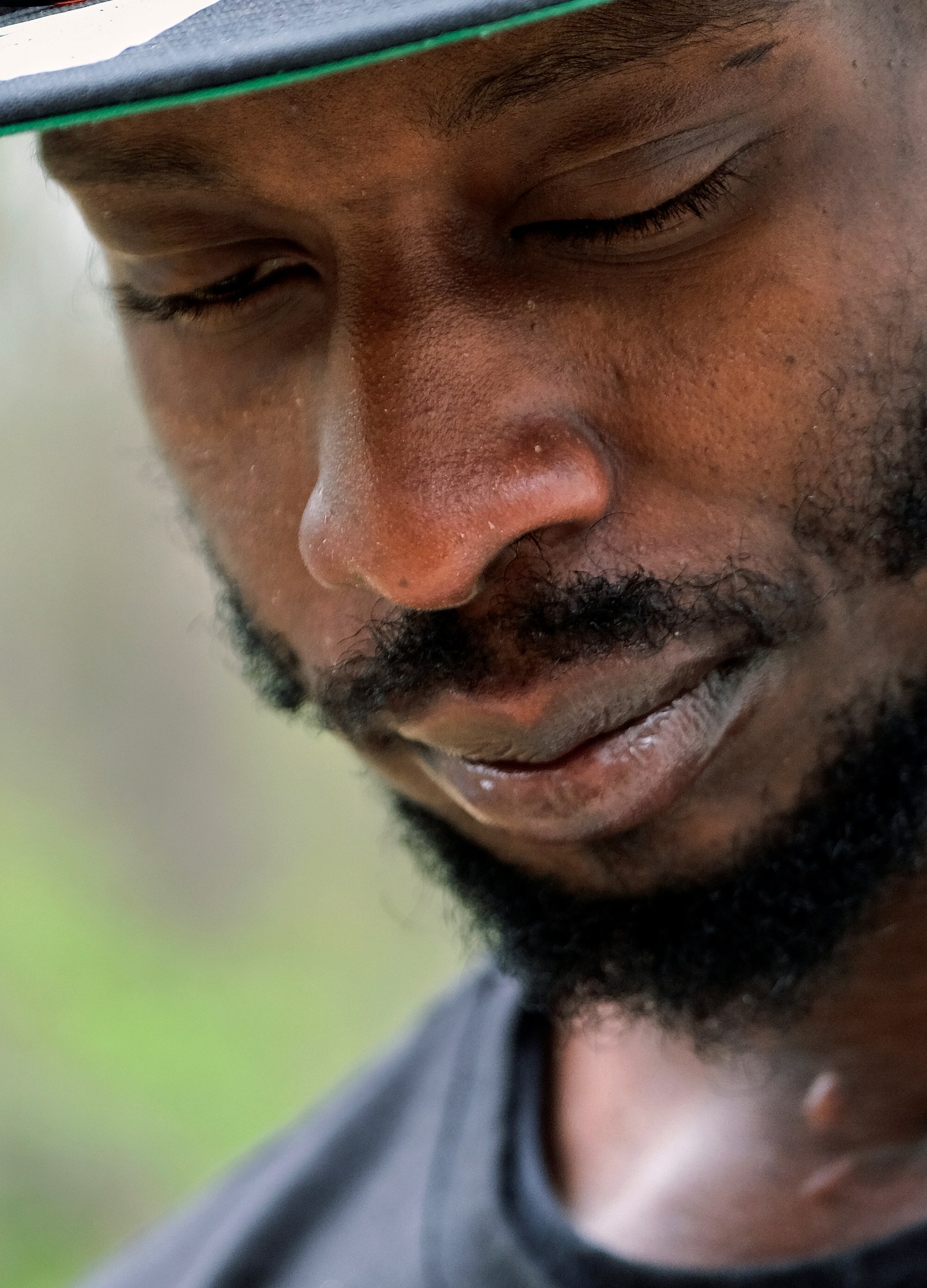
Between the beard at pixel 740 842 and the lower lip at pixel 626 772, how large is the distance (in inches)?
1.9

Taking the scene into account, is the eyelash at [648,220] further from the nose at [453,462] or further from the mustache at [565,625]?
the mustache at [565,625]

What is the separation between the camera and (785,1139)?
57.0 inches

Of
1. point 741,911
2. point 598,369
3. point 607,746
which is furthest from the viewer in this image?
point 741,911

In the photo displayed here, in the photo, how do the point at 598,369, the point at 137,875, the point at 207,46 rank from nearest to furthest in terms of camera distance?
the point at 207,46
the point at 598,369
the point at 137,875

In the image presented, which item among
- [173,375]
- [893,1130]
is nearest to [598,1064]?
[893,1130]

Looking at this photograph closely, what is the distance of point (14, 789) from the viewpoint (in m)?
4.50

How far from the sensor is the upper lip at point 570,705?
118 cm

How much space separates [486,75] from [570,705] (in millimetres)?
463

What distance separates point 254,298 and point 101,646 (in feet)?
11.2

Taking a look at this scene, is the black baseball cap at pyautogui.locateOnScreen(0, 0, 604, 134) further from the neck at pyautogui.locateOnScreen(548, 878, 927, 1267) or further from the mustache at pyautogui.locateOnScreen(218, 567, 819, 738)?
the neck at pyautogui.locateOnScreen(548, 878, 927, 1267)

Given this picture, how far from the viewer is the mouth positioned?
1.20 m

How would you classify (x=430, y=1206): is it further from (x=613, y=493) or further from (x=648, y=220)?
(x=648, y=220)

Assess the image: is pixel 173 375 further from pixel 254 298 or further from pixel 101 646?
pixel 101 646

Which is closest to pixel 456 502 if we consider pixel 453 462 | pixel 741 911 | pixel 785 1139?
pixel 453 462
